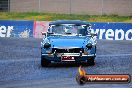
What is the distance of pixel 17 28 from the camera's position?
3769cm

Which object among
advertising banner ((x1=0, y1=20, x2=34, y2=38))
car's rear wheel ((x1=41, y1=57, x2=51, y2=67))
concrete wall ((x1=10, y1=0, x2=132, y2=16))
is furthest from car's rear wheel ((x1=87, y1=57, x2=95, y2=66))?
concrete wall ((x1=10, y1=0, x2=132, y2=16))

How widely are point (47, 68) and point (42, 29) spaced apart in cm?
1805

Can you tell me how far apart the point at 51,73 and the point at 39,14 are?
32893 millimetres

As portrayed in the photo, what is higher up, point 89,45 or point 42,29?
point 42,29

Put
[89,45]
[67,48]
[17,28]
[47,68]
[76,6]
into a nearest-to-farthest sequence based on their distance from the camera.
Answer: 1. [67,48]
2. [89,45]
3. [47,68]
4. [17,28]
5. [76,6]

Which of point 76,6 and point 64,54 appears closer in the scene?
point 64,54

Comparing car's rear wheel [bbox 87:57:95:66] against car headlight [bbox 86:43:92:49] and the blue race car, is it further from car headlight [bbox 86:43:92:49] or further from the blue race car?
car headlight [bbox 86:43:92:49]

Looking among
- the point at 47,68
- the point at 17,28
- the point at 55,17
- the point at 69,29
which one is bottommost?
the point at 47,68

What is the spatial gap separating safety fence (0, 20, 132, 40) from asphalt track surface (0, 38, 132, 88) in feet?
23.0

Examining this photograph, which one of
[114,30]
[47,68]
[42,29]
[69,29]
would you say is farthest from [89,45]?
[42,29]

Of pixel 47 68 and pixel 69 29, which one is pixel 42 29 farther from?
pixel 47 68

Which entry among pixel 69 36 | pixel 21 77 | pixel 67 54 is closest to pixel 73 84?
pixel 21 77

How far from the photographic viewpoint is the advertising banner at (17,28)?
37.5 m

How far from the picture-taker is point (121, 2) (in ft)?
158
